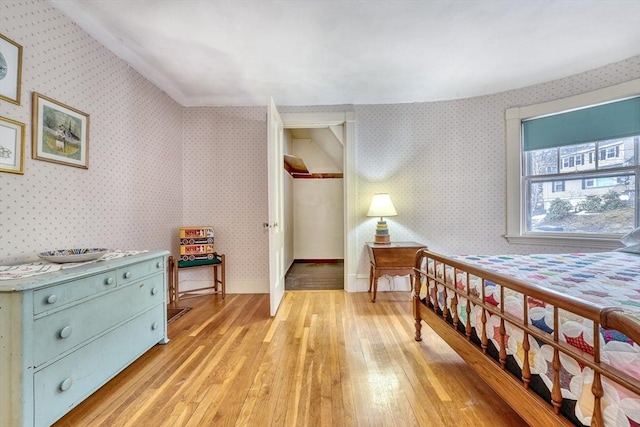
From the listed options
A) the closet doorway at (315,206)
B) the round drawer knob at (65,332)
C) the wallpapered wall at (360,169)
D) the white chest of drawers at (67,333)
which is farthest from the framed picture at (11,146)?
the closet doorway at (315,206)

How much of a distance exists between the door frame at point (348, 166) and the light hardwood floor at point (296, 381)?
914mm

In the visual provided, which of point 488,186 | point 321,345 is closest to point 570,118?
point 488,186

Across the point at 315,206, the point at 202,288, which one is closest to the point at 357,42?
the point at 202,288

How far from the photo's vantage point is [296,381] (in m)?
1.57

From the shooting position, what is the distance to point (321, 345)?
199 cm

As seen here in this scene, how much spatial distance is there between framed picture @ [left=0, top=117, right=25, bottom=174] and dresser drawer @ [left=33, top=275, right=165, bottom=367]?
87 centimetres

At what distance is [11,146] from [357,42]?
2.36 meters

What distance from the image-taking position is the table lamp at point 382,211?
10.0ft

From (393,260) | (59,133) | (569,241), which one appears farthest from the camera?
(393,260)

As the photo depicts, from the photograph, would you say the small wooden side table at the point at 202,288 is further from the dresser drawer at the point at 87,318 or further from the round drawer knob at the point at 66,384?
the round drawer knob at the point at 66,384

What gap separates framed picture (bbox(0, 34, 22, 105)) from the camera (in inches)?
56.2

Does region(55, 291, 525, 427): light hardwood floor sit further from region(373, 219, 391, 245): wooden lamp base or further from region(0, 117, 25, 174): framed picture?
region(0, 117, 25, 174): framed picture

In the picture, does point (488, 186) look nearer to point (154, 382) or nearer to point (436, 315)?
point (436, 315)

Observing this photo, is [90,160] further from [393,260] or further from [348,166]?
[393,260]
